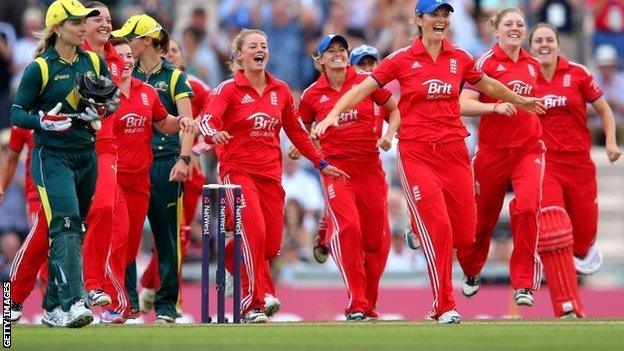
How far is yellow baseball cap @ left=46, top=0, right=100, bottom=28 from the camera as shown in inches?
587

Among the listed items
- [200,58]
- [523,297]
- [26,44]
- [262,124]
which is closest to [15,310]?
[262,124]

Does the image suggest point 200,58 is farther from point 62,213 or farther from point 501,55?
point 62,213

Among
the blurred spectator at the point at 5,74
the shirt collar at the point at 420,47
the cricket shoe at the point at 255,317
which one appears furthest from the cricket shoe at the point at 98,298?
the blurred spectator at the point at 5,74

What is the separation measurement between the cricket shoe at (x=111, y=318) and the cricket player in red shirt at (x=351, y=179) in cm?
207

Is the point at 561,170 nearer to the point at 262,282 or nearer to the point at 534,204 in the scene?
the point at 534,204

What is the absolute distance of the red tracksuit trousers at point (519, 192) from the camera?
17.2m

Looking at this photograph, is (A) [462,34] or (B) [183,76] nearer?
(B) [183,76]

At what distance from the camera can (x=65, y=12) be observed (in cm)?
1493

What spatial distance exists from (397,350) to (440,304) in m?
2.76

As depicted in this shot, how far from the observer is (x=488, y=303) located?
2181cm

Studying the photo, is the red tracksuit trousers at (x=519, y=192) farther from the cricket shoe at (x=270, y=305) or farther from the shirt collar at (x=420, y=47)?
the cricket shoe at (x=270, y=305)

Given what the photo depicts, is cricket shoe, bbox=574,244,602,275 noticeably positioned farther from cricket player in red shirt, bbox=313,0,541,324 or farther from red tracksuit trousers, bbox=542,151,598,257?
cricket player in red shirt, bbox=313,0,541,324

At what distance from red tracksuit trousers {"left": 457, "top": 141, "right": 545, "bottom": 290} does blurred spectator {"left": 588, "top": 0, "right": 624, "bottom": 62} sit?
8.46 metres

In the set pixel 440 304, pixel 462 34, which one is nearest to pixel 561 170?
pixel 440 304
